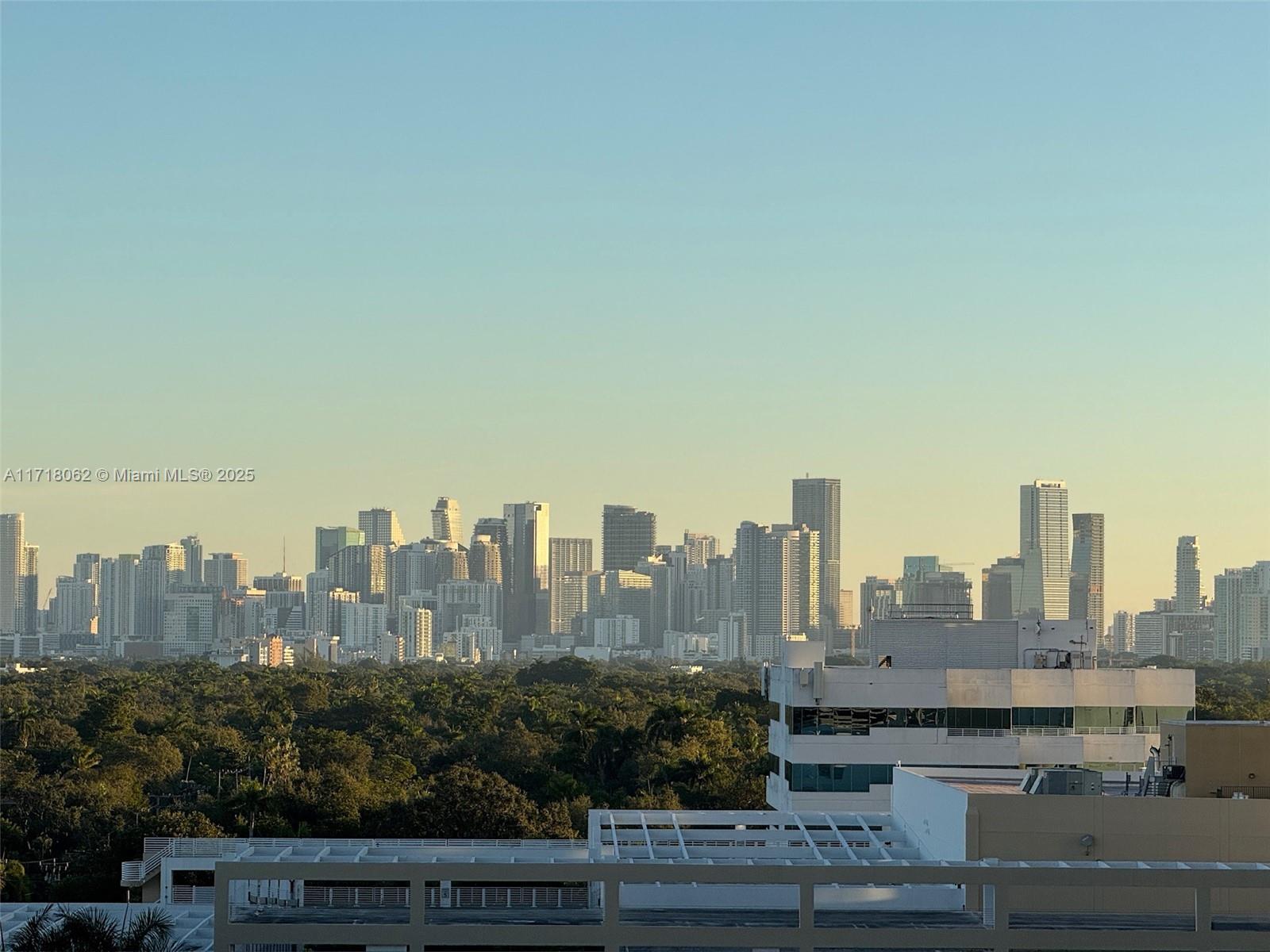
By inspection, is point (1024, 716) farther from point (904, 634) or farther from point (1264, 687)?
point (1264, 687)

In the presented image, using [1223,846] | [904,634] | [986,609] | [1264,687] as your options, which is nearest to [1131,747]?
[904,634]

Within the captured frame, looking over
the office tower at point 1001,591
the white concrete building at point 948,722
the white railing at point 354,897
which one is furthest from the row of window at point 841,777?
the office tower at point 1001,591

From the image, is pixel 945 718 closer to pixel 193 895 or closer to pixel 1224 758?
pixel 1224 758

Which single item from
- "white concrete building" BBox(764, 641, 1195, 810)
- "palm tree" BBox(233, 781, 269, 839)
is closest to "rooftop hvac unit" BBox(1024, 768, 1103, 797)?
"white concrete building" BBox(764, 641, 1195, 810)

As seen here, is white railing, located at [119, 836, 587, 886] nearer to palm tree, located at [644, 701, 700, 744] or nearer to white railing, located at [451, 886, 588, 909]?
white railing, located at [451, 886, 588, 909]

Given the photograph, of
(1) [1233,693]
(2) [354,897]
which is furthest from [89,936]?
(1) [1233,693]
